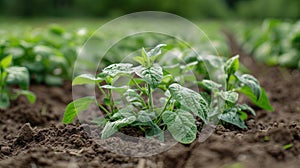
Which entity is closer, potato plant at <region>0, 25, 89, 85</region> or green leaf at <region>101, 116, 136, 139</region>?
green leaf at <region>101, 116, 136, 139</region>

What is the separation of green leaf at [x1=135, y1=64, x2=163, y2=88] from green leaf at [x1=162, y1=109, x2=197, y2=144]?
21 cm

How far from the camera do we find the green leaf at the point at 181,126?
6.75ft

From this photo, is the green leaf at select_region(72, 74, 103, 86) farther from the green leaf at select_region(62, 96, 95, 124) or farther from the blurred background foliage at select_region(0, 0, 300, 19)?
the blurred background foliage at select_region(0, 0, 300, 19)

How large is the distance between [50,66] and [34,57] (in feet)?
0.62

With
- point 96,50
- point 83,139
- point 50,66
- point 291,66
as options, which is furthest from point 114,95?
point 291,66

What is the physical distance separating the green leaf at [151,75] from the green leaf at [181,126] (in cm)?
21

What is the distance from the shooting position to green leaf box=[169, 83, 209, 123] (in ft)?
6.80

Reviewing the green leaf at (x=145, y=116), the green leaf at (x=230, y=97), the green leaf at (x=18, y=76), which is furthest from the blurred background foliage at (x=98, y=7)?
the green leaf at (x=145, y=116)

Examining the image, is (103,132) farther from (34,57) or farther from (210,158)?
(34,57)

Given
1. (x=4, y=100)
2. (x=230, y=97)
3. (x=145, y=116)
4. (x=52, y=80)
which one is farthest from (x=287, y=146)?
(x=52, y=80)

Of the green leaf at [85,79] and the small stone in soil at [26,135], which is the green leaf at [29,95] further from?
the green leaf at [85,79]

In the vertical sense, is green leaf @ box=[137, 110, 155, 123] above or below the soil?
above

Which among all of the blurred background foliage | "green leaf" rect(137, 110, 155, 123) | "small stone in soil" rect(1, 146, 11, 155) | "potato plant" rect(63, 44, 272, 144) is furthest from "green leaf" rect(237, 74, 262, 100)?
the blurred background foliage

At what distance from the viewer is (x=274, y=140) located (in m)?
1.96
